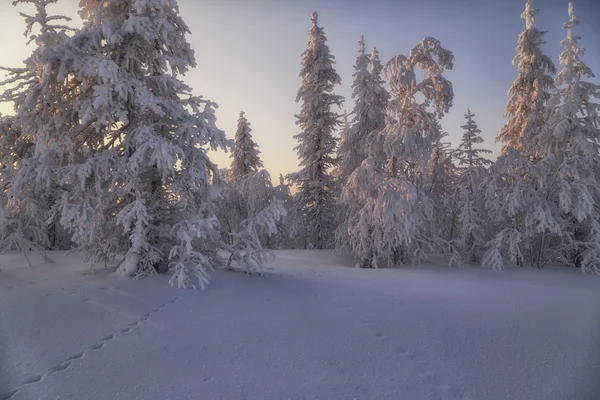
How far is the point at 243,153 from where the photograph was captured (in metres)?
20.2

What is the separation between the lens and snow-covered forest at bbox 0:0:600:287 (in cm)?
629

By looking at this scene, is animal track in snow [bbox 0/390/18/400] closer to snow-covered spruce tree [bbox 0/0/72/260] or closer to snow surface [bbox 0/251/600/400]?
snow surface [bbox 0/251/600/400]

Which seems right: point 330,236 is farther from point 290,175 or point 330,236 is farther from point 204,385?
point 204,385

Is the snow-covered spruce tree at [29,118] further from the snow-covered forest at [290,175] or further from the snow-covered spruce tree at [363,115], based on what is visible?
the snow-covered spruce tree at [363,115]

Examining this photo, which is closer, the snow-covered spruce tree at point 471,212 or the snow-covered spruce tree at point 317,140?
the snow-covered spruce tree at point 471,212

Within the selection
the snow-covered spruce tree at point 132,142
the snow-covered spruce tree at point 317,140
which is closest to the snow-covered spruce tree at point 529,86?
the snow-covered spruce tree at point 317,140

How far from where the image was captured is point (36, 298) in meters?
5.14

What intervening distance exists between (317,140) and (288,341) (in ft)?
45.0

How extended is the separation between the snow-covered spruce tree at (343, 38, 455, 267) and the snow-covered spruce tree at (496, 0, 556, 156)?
4.22 m

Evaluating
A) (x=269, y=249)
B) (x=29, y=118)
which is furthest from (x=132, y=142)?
(x=269, y=249)

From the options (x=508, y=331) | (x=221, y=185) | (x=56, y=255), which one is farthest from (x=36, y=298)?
(x=508, y=331)

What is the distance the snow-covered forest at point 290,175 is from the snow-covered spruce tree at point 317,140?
2.7 inches

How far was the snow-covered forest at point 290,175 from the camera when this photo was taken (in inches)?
247

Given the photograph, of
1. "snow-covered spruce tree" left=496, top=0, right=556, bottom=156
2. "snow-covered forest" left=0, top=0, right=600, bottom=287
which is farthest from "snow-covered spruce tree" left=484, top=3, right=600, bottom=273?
"snow-covered spruce tree" left=496, top=0, right=556, bottom=156
